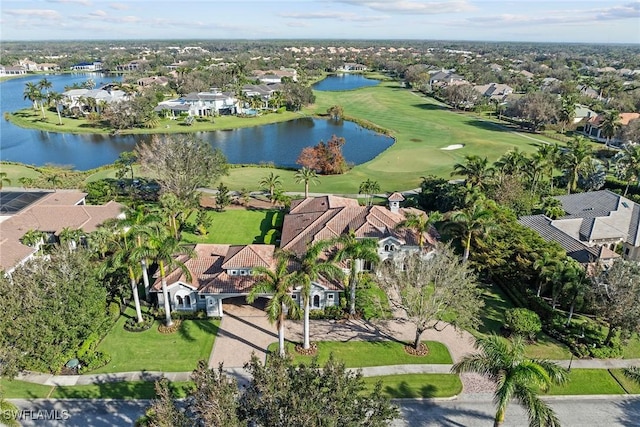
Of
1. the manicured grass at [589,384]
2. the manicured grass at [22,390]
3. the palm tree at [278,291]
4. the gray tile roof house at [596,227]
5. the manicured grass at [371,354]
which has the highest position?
the palm tree at [278,291]

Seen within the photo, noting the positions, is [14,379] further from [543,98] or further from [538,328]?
[543,98]

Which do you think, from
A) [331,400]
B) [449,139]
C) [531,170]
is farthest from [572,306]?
[449,139]

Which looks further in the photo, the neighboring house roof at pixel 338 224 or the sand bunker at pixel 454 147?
the sand bunker at pixel 454 147

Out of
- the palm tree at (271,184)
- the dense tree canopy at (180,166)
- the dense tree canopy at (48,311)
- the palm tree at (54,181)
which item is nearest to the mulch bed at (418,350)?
the dense tree canopy at (48,311)


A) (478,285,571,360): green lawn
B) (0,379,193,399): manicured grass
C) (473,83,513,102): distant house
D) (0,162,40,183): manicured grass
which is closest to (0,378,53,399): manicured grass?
(0,379,193,399): manicured grass

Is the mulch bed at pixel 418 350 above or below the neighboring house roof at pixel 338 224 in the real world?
below

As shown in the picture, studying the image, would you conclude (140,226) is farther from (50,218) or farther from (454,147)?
(454,147)

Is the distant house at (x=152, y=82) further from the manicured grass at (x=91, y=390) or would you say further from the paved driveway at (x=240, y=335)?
the manicured grass at (x=91, y=390)

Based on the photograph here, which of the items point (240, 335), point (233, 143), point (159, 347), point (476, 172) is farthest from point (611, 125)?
point (159, 347)
